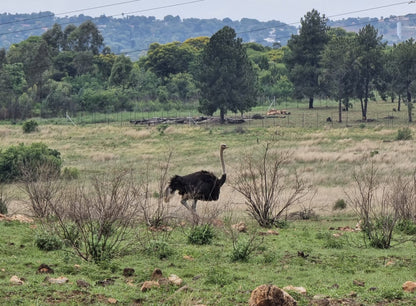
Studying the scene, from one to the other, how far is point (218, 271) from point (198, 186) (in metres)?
7.74

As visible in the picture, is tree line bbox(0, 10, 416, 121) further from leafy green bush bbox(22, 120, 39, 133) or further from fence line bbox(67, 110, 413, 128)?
leafy green bush bbox(22, 120, 39, 133)

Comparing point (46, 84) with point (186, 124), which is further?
point (46, 84)

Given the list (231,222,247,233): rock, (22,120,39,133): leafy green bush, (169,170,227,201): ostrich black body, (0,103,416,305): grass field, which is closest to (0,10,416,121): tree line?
(22,120,39,133): leafy green bush

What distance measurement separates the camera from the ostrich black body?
1742 centimetres

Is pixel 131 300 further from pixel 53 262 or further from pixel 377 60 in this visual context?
pixel 377 60

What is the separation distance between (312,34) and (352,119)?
1533cm

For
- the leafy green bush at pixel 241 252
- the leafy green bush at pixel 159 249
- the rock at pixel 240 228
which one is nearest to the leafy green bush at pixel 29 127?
the rock at pixel 240 228

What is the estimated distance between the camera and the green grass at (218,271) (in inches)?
341

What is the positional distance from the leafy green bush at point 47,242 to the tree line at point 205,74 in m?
47.0

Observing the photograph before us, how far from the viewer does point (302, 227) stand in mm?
16438

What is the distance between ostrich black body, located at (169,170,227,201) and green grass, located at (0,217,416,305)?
11.7 feet

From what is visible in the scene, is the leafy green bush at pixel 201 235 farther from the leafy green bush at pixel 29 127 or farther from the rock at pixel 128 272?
the leafy green bush at pixel 29 127

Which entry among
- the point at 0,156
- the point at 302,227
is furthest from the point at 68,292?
the point at 0,156

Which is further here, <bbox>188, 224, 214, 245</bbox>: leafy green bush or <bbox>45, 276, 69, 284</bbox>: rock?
<bbox>188, 224, 214, 245</bbox>: leafy green bush
